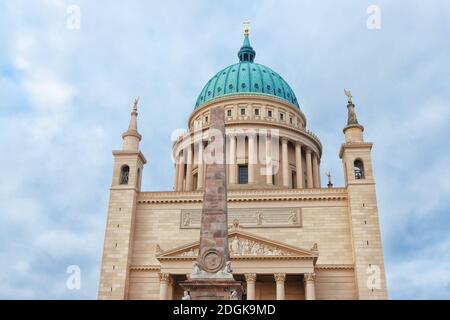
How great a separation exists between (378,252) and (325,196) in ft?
23.7

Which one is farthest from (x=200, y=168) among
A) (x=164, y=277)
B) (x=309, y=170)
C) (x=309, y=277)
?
(x=309, y=277)

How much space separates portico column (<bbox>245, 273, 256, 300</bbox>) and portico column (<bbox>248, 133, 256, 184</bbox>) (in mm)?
18782

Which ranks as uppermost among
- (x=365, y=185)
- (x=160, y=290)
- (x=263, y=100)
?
(x=263, y=100)

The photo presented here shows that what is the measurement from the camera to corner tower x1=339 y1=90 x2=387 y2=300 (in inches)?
1586

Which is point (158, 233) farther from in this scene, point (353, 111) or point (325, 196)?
point (353, 111)

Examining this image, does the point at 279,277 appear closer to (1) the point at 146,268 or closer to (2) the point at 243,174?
(1) the point at 146,268

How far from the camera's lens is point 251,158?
59.1 meters

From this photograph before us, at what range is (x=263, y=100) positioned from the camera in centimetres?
6481

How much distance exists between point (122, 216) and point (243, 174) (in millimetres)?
18846

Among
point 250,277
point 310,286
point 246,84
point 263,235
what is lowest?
point 310,286

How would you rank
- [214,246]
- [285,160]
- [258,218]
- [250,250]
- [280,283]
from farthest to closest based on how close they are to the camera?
[285,160] < [258,218] < [250,250] < [280,283] < [214,246]
